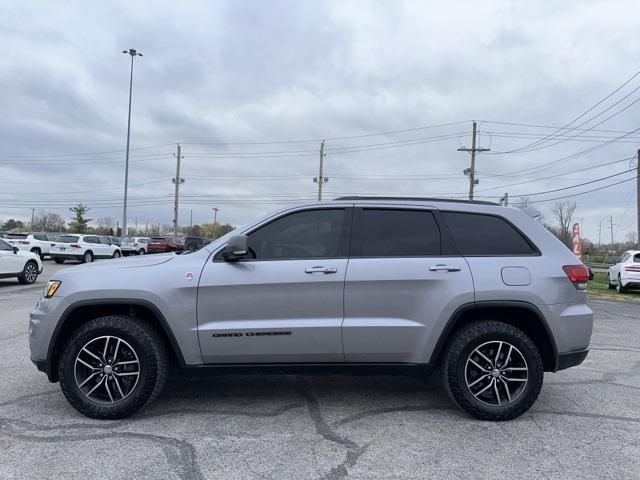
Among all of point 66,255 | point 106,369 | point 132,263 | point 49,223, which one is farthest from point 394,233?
point 49,223

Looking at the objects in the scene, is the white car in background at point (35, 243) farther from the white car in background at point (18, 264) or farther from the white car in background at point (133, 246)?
the white car in background at point (18, 264)

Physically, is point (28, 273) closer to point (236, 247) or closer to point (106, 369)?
point (106, 369)

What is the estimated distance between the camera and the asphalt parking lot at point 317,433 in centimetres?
320

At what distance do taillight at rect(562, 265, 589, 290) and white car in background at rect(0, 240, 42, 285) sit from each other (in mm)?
15042

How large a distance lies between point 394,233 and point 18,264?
47.9 ft

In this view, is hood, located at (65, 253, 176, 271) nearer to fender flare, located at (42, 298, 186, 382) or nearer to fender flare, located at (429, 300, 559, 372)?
fender flare, located at (42, 298, 186, 382)

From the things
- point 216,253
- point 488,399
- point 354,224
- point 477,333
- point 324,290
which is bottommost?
point 488,399

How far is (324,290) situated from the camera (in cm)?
400

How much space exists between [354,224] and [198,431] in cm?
207

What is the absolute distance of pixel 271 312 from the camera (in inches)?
156

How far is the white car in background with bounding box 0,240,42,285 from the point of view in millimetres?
14523

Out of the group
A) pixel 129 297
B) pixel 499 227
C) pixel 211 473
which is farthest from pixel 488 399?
pixel 129 297

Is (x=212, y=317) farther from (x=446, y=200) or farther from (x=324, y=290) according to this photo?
(x=446, y=200)

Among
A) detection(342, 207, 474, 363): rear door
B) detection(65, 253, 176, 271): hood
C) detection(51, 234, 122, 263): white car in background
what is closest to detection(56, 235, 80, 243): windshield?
detection(51, 234, 122, 263): white car in background
